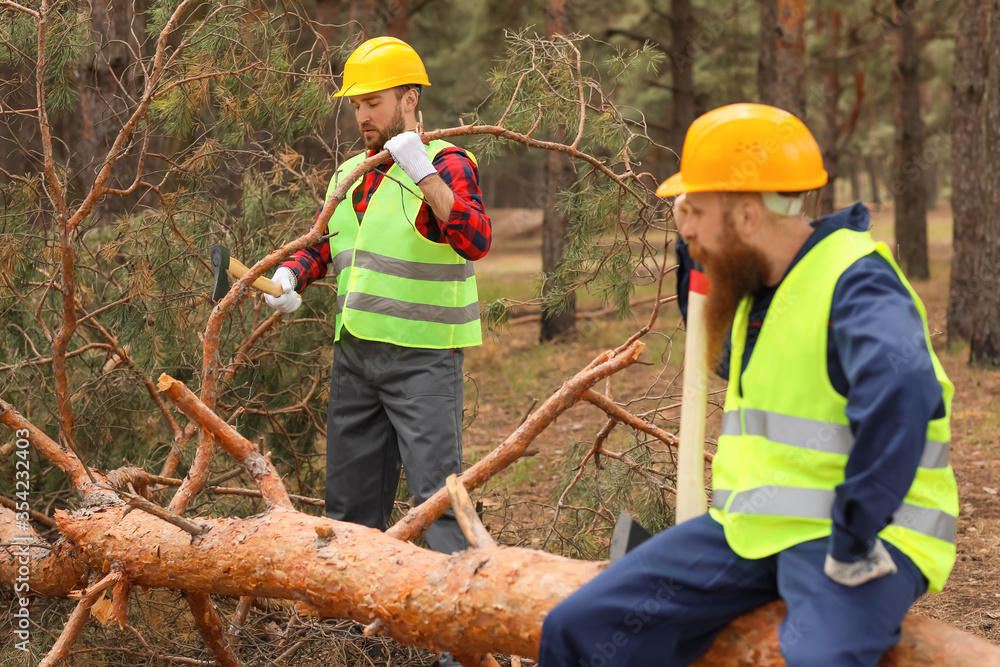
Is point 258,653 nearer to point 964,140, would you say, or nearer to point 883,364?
point 883,364

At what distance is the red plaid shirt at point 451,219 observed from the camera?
2.83 metres

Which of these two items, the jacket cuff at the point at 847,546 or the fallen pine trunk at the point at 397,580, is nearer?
the jacket cuff at the point at 847,546

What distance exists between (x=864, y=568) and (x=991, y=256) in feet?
24.1

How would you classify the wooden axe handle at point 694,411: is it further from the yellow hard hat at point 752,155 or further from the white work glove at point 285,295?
the white work glove at point 285,295

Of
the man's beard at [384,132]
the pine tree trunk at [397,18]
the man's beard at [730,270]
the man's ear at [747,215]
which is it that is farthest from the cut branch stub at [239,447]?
the pine tree trunk at [397,18]

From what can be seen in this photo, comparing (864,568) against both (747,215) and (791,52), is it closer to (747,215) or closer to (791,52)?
(747,215)

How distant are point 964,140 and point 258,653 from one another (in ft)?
28.0

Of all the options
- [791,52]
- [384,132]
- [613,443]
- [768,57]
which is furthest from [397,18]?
[384,132]

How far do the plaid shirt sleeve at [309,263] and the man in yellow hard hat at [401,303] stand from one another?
2.2 inches

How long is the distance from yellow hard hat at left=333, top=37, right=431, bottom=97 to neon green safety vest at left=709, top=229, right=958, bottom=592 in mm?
1767

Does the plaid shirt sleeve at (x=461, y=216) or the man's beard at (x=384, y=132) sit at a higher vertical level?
the man's beard at (x=384, y=132)

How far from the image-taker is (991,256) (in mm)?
7750

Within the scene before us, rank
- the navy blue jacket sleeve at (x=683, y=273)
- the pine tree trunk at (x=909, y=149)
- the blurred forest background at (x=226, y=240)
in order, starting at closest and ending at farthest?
the navy blue jacket sleeve at (x=683, y=273) → the blurred forest background at (x=226, y=240) → the pine tree trunk at (x=909, y=149)

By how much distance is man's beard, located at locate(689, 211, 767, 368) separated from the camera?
1.81m
